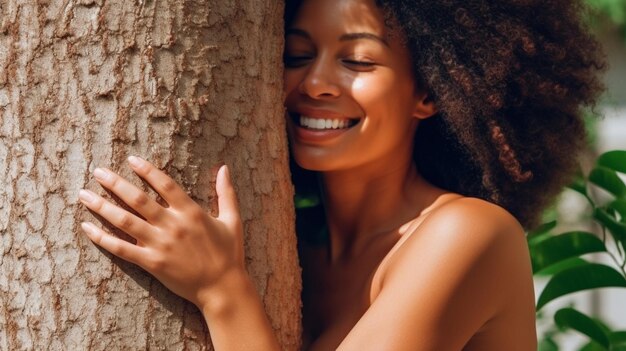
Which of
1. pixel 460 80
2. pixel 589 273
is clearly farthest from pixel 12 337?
pixel 589 273

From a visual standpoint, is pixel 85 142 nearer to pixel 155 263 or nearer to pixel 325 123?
pixel 155 263

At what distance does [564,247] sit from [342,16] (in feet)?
3.60

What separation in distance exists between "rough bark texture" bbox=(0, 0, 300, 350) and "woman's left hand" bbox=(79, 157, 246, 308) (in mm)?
32

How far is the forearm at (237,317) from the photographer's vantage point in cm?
214

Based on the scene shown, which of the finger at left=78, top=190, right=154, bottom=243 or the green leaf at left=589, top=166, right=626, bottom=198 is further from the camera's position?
the green leaf at left=589, top=166, right=626, bottom=198

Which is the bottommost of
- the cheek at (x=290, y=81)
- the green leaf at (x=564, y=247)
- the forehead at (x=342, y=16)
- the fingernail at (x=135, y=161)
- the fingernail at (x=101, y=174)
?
Result: the green leaf at (x=564, y=247)

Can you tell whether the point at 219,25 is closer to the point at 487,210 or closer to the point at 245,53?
the point at 245,53

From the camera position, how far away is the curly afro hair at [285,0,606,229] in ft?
8.96

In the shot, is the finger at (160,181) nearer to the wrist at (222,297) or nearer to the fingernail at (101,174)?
the fingernail at (101,174)

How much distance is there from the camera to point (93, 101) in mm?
2041

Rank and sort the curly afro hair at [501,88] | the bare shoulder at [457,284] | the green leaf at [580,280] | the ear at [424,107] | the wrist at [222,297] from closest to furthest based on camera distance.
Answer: the wrist at [222,297]
the bare shoulder at [457,284]
the curly afro hair at [501,88]
the ear at [424,107]
the green leaf at [580,280]

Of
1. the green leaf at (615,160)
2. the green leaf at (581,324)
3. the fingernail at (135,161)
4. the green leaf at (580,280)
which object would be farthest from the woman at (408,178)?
the green leaf at (581,324)

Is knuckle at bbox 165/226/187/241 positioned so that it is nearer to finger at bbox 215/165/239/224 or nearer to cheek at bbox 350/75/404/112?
finger at bbox 215/165/239/224

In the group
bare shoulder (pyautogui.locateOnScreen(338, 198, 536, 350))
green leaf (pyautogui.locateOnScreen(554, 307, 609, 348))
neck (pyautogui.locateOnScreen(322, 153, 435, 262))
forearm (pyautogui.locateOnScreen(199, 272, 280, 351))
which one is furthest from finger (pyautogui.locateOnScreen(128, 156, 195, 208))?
green leaf (pyautogui.locateOnScreen(554, 307, 609, 348))
